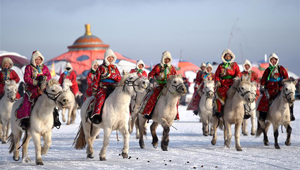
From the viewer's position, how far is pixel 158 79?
12953 mm

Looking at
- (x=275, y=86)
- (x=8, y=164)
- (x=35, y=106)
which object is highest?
(x=275, y=86)

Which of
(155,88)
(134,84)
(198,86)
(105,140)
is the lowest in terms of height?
(105,140)

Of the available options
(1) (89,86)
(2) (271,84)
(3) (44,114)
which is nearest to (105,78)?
(3) (44,114)

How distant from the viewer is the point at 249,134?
1573 centimetres

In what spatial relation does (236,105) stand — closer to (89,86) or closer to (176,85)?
(176,85)

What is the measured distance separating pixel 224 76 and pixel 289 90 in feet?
5.33

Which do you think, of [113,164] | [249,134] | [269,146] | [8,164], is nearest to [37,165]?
[8,164]

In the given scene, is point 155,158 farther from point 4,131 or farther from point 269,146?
point 4,131

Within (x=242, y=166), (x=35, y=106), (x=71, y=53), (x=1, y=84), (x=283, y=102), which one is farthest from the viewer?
(x=71, y=53)

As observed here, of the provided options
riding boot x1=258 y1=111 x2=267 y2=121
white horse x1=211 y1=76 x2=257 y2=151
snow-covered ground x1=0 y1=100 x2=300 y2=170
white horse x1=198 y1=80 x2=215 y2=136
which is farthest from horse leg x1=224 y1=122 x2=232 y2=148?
white horse x1=198 y1=80 x2=215 y2=136

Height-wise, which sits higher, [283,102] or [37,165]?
[283,102]

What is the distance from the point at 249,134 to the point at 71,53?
38.4 m

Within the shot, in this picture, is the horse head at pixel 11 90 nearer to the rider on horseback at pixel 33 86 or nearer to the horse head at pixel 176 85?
the rider on horseback at pixel 33 86

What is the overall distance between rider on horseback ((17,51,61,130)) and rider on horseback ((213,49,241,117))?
4082 mm
